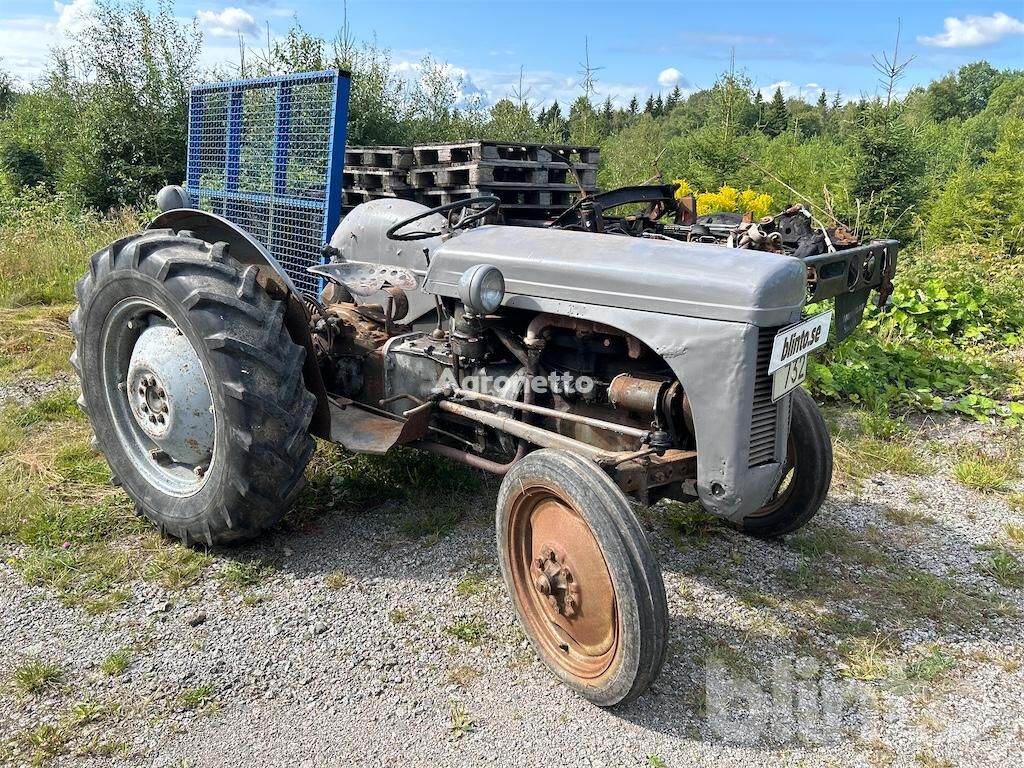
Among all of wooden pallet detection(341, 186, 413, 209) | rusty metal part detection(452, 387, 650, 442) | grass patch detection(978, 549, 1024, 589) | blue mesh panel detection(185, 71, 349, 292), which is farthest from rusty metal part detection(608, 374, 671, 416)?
wooden pallet detection(341, 186, 413, 209)

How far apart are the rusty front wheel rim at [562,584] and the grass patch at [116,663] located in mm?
1310

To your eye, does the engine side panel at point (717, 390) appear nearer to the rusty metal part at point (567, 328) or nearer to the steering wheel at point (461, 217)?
the rusty metal part at point (567, 328)

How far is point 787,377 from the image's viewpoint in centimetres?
243

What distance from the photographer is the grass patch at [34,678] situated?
239 centimetres

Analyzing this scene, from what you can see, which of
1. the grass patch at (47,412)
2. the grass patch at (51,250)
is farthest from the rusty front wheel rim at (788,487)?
the grass patch at (51,250)

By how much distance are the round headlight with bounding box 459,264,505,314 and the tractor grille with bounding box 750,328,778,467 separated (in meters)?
0.89

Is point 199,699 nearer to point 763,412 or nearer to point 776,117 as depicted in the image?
point 763,412

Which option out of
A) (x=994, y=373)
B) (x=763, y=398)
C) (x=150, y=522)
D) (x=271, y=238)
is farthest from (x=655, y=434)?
(x=994, y=373)

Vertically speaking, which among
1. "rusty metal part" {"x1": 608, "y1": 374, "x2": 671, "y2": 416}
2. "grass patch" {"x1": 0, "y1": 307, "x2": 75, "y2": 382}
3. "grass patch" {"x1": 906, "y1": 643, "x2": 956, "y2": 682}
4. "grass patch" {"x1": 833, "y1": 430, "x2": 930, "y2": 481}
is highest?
"rusty metal part" {"x1": 608, "y1": 374, "x2": 671, "y2": 416}

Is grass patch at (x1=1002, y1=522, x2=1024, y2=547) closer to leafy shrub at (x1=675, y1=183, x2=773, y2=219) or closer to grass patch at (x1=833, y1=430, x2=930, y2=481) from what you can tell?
grass patch at (x1=833, y1=430, x2=930, y2=481)

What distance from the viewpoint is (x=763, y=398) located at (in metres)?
2.43

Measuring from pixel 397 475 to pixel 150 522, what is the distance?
114cm

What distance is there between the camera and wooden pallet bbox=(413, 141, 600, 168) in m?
5.82

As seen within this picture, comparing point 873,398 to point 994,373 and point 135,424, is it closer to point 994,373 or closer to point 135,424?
point 994,373
